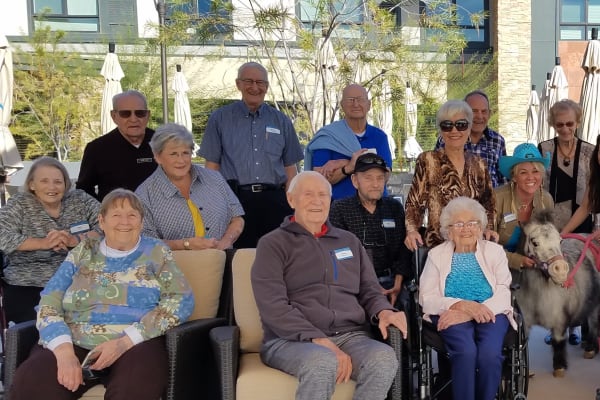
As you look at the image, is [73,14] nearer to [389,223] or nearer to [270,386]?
[389,223]

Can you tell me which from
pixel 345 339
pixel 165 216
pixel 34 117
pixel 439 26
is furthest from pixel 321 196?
pixel 34 117

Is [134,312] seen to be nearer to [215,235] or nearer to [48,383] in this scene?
[48,383]

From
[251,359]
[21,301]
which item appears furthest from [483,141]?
[21,301]

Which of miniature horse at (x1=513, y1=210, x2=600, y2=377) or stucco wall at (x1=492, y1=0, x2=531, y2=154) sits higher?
stucco wall at (x1=492, y1=0, x2=531, y2=154)

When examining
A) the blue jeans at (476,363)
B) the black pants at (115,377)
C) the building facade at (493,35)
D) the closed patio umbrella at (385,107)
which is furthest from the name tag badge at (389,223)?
the building facade at (493,35)

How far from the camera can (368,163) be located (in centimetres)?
371

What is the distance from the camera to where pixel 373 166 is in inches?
146

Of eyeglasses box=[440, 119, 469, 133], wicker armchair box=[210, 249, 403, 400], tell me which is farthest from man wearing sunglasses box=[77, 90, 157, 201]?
eyeglasses box=[440, 119, 469, 133]

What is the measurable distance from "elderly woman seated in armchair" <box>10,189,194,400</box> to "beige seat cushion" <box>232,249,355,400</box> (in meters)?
0.30

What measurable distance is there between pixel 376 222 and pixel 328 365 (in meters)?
1.29

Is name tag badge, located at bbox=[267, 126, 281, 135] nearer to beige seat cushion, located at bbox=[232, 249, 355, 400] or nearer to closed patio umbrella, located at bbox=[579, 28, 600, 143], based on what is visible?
beige seat cushion, located at bbox=[232, 249, 355, 400]

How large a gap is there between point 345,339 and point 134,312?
105cm

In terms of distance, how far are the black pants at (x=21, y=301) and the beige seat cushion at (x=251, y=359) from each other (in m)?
1.34

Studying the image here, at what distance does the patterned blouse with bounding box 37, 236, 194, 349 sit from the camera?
2922mm
